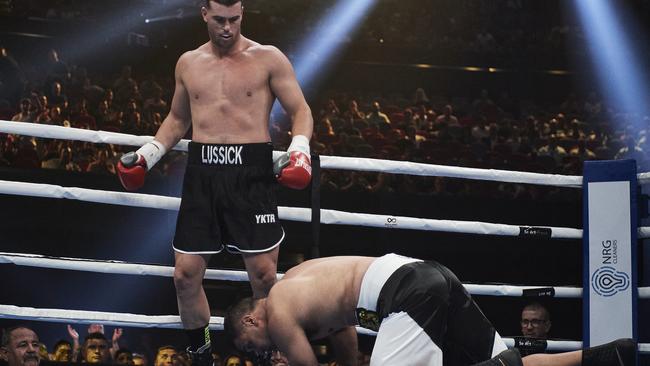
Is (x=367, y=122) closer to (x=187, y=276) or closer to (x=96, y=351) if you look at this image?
(x=96, y=351)

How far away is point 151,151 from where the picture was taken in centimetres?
383

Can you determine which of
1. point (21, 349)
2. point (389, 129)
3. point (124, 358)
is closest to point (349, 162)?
point (21, 349)

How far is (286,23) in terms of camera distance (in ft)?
45.9

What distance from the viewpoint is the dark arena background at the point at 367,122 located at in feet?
25.2

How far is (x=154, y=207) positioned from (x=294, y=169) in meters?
0.82

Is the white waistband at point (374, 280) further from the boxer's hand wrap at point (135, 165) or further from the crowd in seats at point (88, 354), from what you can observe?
the crowd in seats at point (88, 354)

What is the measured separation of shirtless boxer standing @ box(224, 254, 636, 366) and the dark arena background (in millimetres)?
794

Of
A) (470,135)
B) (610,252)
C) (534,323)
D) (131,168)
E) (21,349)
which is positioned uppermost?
(470,135)

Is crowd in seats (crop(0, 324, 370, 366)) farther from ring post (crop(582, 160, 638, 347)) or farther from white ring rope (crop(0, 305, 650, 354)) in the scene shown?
ring post (crop(582, 160, 638, 347))

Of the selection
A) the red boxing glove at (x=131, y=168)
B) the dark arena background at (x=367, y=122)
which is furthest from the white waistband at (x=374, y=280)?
the red boxing glove at (x=131, y=168)

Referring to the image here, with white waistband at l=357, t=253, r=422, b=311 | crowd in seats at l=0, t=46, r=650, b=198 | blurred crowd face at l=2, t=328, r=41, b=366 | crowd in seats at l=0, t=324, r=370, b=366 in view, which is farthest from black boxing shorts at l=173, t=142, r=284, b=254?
crowd in seats at l=0, t=46, r=650, b=198

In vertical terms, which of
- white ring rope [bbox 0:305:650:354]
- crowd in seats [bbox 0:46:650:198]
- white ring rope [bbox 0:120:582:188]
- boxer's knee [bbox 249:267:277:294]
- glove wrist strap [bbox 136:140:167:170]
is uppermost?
crowd in seats [bbox 0:46:650:198]

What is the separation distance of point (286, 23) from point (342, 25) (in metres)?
1.21

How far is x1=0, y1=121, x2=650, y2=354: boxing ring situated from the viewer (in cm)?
385
